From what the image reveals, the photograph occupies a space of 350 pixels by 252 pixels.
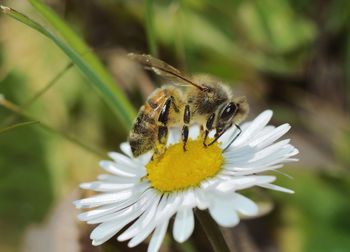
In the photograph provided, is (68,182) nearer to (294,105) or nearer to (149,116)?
(149,116)

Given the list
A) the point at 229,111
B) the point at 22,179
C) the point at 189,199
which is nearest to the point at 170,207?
the point at 189,199

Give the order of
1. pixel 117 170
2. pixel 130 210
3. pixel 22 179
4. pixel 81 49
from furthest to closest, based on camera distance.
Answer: pixel 22 179 < pixel 81 49 < pixel 117 170 < pixel 130 210

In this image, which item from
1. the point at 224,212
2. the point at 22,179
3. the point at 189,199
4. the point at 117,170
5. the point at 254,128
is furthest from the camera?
the point at 22,179

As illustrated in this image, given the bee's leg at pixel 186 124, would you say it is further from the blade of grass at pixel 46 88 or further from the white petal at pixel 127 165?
the blade of grass at pixel 46 88

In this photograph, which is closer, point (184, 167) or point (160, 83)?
point (184, 167)

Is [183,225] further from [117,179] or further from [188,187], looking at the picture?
[117,179]

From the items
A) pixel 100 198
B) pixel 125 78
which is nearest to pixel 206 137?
pixel 100 198
